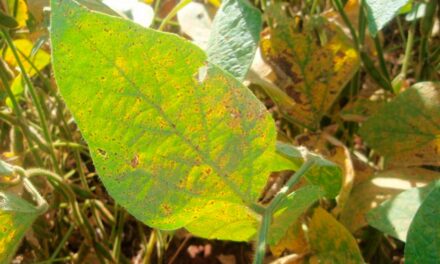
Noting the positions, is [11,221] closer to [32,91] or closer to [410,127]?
[32,91]

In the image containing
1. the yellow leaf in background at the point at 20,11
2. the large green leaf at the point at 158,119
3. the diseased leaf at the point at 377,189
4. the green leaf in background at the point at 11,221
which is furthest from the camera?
the yellow leaf in background at the point at 20,11

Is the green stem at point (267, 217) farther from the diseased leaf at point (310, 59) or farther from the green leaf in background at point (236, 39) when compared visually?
the diseased leaf at point (310, 59)

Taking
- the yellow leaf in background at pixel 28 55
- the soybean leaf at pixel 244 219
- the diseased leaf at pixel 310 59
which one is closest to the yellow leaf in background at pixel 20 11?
the yellow leaf in background at pixel 28 55

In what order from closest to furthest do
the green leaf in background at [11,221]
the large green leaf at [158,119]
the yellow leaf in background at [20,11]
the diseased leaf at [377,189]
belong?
the large green leaf at [158,119], the green leaf in background at [11,221], the diseased leaf at [377,189], the yellow leaf in background at [20,11]

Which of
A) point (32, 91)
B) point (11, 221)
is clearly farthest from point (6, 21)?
point (11, 221)

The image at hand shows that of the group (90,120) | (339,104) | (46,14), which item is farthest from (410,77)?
(90,120)

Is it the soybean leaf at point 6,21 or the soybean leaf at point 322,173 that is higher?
the soybean leaf at point 6,21

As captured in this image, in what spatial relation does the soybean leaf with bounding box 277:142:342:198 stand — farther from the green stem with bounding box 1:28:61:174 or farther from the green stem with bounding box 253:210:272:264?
the green stem with bounding box 1:28:61:174

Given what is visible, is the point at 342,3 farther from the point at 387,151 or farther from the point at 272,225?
the point at 272,225
